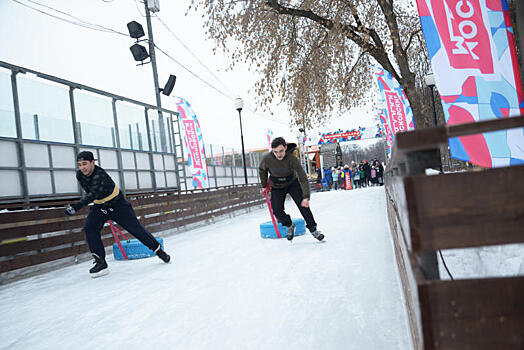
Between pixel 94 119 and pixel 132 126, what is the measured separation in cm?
151

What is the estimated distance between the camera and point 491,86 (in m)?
2.95

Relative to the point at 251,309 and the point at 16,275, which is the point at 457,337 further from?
the point at 16,275

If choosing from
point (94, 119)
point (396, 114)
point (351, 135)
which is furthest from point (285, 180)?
point (351, 135)

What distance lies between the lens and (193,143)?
13.7 m

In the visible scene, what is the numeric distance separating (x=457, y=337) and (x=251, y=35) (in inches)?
291

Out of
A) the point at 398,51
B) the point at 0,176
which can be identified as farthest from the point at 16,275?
the point at 398,51

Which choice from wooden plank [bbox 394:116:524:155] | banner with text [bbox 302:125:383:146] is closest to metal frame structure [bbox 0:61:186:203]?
wooden plank [bbox 394:116:524:155]

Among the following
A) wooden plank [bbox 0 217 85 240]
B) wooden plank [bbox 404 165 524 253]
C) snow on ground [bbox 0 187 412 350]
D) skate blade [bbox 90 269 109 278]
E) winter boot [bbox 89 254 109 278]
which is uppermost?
wooden plank [bbox 404 165 524 253]

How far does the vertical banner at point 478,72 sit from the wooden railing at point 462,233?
189cm

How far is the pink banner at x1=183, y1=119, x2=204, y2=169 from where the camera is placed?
13.3 meters

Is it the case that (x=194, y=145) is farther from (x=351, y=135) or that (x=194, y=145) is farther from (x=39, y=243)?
(x=351, y=135)

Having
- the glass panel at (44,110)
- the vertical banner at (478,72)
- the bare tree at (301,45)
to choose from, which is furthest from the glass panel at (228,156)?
the vertical banner at (478,72)

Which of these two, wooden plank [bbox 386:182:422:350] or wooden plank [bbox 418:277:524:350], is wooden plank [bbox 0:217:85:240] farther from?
wooden plank [bbox 418:277:524:350]

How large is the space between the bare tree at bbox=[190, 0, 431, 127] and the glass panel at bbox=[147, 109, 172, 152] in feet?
11.0
